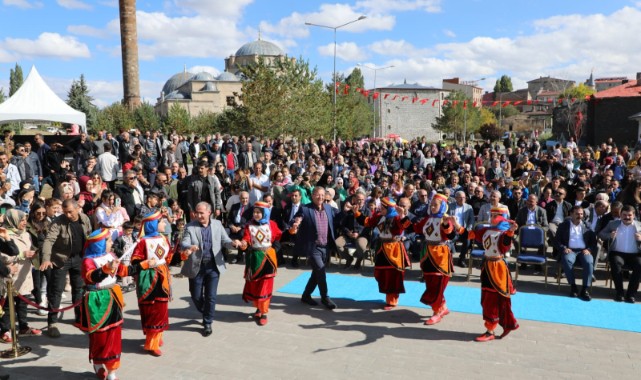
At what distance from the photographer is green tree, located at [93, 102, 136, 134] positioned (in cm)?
3641

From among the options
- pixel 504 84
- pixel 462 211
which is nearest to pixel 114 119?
pixel 462 211

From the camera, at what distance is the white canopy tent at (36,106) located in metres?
18.8

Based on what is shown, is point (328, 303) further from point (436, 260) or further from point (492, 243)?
point (492, 243)

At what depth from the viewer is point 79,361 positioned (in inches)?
244

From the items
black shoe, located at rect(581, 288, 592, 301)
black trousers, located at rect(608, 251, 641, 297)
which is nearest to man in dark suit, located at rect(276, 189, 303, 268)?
black shoe, located at rect(581, 288, 592, 301)

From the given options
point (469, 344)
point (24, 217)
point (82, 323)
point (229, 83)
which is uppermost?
point (229, 83)

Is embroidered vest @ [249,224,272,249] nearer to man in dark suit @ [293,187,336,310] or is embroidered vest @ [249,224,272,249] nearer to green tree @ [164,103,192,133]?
man in dark suit @ [293,187,336,310]

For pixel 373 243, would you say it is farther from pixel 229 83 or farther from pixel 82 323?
pixel 229 83

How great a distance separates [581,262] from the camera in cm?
891

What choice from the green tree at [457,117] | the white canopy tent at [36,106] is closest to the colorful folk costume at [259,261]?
the white canopy tent at [36,106]

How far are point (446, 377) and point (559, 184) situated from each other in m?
7.33

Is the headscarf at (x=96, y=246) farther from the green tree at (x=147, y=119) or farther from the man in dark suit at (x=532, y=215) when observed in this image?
the green tree at (x=147, y=119)

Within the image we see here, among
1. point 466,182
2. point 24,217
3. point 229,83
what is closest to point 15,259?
point 24,217

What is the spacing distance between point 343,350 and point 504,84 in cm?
15443
